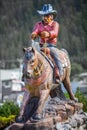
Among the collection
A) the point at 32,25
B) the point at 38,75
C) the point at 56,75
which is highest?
the point at 38,75

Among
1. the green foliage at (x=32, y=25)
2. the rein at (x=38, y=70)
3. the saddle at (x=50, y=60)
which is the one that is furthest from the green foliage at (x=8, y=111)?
the green foliage at (x=32, y=25)

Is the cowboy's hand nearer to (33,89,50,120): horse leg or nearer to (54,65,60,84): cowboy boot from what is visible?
(54,65,60,84): cowboy boot

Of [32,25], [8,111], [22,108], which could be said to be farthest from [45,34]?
[32,25]

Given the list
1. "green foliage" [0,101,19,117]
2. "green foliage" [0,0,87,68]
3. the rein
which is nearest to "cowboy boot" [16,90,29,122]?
the rein

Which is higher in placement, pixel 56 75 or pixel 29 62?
pixel 29 62

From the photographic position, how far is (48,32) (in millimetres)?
11789

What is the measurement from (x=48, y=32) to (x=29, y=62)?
1410 mm

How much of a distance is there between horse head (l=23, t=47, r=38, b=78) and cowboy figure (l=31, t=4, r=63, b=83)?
1.04 metres

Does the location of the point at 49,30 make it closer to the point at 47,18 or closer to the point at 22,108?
the point at 47,18

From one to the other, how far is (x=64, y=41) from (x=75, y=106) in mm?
90756

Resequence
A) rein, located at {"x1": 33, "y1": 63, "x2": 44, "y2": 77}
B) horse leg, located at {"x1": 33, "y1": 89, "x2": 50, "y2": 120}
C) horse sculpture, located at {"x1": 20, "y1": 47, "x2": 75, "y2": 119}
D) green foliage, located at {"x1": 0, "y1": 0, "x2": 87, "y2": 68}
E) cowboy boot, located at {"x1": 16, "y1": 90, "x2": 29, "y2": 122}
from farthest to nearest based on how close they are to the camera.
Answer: green foliage, located at {"x1": 0, "y1": 0, "x2": 87, "y2": 68} < cowboy boot, located at {"x1": 16, "y1": 90, "x2": 29, "y2": 122} < horse leg, located at {"x1": 33, "y1": 89, "x2": 50, "y2": 120} < rein, located at {"x1": 33, "y1": 63, "x2": 44, "y2": 77} < horse sculpture, located at {"x1": 20, "y1": 47, "x2": 75, "y2": 119}

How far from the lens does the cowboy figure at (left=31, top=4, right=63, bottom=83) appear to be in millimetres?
11719

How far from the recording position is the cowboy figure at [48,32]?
11719 millimetres

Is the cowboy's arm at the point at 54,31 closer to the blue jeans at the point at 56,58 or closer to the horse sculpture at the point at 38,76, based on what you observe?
the blue jeans at the point at 56,58
